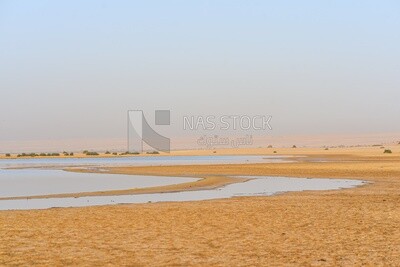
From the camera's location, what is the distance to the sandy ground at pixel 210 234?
1217 centimetres

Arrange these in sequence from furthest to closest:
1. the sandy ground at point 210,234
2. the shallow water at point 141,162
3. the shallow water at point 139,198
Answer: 1. the shallow water at point 141,162
2. the shallow water at point 139,198
3. the sandy ground at point 210,234

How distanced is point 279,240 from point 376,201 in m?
9.38

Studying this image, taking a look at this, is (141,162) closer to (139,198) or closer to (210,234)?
(139,198)

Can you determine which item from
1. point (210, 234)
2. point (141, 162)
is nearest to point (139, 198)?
point (210, 234)

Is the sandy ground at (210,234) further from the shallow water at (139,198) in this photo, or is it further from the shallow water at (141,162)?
the shallow water at (141,162)

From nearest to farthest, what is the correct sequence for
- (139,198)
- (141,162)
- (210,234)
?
(210,234) → (139,198) → (141,162)

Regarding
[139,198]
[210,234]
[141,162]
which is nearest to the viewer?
[210,234]

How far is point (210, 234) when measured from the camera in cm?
1526

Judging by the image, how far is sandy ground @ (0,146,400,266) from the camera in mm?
12172

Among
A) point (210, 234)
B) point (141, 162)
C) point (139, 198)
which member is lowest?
point (141, 162)

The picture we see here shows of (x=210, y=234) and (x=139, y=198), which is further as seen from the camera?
(x=139, y=198)

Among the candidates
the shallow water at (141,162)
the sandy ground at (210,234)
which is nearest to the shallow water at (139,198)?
the sandy ground at (210,234)

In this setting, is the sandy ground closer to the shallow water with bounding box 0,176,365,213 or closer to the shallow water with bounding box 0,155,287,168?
the shallow water with bounding box 0,176,365,213

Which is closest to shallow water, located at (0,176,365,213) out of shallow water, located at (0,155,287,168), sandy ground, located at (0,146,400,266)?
sandy ground, located at (0,146,400,266)
